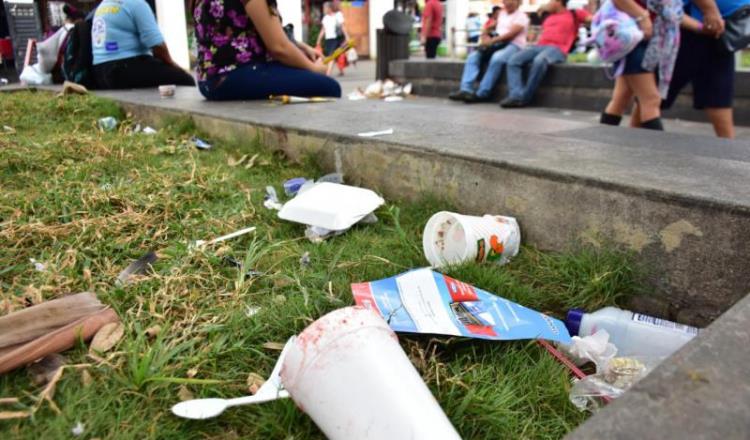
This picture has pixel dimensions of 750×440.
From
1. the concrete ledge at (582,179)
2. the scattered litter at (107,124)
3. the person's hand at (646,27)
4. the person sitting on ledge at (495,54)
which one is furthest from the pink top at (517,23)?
the scattered litter at (107,124)

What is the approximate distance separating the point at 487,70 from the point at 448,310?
21.6ft

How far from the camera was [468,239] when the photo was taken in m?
1.89

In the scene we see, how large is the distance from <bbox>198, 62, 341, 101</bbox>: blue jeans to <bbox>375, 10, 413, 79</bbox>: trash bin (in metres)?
5.23

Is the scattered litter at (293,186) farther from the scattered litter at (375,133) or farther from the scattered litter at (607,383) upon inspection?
the scattered litter at (607,383)

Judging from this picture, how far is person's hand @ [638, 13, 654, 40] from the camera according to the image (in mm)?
3211

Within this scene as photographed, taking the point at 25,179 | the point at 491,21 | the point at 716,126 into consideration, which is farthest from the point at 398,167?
the point at 491,21

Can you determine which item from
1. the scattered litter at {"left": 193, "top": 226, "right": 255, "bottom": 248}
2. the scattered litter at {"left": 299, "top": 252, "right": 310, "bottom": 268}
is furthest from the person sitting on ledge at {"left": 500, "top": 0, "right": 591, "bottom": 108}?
the scattered litter at {"left": 299, "top": 252, "right": 310, "bottom": 268}

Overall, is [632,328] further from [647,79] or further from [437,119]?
[647,79]

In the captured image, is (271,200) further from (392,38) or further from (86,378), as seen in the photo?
(392,38)

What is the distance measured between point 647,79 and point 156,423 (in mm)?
3151

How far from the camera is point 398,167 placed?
8.17 feet

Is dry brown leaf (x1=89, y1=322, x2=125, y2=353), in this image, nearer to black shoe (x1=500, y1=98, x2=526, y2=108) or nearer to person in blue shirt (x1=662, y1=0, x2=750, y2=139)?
person in blue shirt (x1=662, y1=0, x2=750, y2=139)

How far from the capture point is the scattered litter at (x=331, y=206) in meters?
2.19

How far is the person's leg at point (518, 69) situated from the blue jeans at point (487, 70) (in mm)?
208
